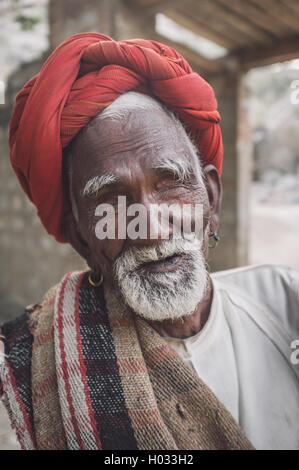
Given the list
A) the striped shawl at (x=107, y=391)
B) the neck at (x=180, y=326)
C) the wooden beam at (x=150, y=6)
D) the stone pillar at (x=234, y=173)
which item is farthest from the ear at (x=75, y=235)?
the stone pillar at (x=234, y=173)

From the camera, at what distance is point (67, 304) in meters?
1.35

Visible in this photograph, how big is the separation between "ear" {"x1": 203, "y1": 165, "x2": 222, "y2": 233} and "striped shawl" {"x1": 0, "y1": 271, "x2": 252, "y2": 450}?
47 centimetres

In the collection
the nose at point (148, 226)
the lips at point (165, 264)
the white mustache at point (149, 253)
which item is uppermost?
the nose at point (148, 226)

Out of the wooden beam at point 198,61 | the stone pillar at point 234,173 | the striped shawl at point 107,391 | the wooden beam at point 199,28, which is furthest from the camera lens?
the stone pillar at point 234,173

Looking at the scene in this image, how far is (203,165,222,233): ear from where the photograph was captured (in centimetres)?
146

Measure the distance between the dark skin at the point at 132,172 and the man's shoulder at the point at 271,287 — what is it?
274 millimetres

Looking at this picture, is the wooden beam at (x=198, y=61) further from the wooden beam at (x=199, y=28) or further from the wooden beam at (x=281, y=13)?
the wooden beam at (x=281, y=13)

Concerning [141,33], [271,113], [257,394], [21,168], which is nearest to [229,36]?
[141,33]

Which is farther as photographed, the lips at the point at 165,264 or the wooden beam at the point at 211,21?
the wooden beam at the point at 211,21

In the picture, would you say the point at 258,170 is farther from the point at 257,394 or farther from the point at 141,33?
the point at 257,394

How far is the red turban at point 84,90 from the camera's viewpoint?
124 cm

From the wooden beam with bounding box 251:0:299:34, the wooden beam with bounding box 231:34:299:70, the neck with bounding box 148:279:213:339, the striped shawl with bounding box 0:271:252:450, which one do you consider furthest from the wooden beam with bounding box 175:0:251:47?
the striped shawl with bounding box 0:271:252:450

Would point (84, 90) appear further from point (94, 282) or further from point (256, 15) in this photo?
point (256, 15)
